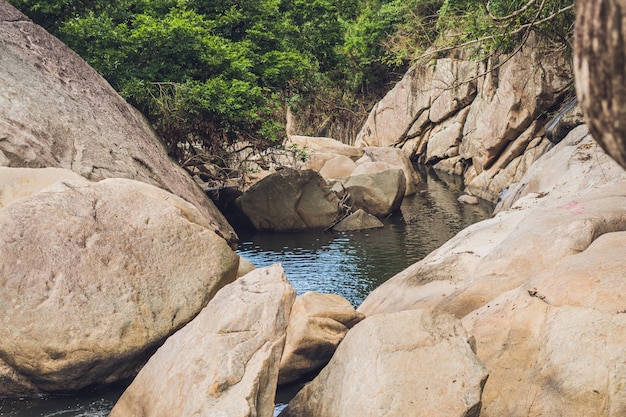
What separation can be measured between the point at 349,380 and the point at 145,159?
9.31 meters

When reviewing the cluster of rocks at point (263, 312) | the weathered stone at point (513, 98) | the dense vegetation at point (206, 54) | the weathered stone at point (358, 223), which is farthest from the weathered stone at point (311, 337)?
the weathered stone at point (513, 98)

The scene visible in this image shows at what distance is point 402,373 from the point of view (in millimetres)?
6891

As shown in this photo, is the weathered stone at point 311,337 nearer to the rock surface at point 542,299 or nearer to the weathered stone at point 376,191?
the rock surface at point 542,299

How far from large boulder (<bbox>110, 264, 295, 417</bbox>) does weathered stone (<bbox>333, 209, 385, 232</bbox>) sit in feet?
41.9

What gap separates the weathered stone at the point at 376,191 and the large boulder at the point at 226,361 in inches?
592

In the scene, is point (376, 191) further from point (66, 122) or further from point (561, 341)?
point (561, 341)

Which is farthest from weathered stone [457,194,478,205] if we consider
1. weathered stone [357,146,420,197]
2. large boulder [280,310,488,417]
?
large boulder [280,310,488,417]

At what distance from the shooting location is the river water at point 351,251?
13680 mm

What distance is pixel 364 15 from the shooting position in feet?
147

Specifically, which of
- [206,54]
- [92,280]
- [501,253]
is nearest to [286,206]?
[206,54]

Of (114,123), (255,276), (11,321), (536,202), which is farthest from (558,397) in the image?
(114,123)

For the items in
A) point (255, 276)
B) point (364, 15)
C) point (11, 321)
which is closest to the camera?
point (255, 276)

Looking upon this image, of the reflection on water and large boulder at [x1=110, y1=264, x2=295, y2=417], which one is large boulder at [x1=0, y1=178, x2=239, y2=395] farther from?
the reflection on water

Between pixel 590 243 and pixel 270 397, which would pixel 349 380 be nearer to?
pixel 270 397
